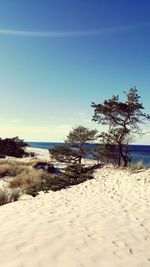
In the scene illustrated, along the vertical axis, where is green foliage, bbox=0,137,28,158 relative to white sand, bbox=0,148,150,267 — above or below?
above

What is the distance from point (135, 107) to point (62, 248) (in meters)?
23.7

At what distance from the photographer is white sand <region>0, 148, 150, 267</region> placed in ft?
18.3

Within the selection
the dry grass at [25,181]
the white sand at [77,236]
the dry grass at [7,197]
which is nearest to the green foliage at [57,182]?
the dry grass at [25,181]

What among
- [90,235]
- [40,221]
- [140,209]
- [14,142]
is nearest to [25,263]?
[90,235]

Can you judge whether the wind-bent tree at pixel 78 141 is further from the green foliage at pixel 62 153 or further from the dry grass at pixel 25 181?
the dry grass at pixel 25 181

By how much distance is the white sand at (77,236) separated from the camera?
5.58 meters

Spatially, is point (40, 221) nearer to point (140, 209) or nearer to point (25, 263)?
point (25, 263)

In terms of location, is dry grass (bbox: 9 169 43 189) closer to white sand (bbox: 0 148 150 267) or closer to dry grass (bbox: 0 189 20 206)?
dry grass (bbox: 0 189 20 206)

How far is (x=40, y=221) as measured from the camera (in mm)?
8344

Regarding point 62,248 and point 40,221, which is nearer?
point 62,248

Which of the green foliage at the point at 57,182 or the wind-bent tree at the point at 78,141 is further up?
the wind-bent tree at the point at 78,141

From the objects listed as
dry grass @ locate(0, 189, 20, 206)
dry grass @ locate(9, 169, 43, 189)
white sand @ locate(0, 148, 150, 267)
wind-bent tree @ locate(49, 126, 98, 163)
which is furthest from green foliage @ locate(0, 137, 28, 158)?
white sand @ locate(0, 148, 150, 267)

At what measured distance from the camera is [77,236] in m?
6.95

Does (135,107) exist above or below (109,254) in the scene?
above
